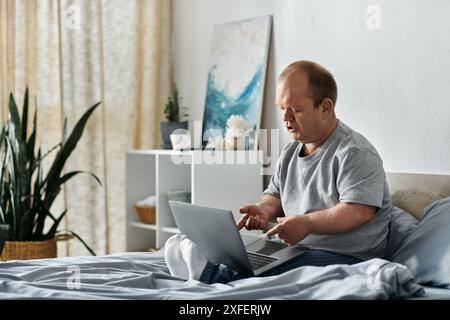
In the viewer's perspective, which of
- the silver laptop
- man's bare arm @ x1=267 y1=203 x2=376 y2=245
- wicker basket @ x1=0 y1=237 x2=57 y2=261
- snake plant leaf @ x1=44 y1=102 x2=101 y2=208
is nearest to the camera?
the silver laptop

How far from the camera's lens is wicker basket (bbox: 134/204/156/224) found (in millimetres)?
3666

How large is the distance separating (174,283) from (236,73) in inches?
73.9

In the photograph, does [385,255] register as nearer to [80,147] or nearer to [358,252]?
[358,252]

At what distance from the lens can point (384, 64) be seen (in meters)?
2.74

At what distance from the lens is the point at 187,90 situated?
398cm

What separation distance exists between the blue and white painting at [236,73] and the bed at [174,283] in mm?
1459

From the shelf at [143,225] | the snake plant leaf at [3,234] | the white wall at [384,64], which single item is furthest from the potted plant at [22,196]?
the white wall at [384,64]

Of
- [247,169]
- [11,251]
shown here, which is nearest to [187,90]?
[247,169]

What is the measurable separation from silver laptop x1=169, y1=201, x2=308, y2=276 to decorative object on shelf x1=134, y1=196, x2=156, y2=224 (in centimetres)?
161

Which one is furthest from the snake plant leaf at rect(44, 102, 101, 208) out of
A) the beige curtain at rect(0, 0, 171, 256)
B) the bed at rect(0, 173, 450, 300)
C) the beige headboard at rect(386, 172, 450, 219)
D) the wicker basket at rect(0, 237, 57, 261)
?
the beige headboard at rect(386, 172, 450, 219)

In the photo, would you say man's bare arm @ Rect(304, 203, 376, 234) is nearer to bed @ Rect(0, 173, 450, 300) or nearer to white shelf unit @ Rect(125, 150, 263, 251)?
bed @ Rect(0, 173, 450, 300)

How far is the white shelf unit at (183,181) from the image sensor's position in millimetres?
3238

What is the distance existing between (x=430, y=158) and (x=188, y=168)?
1.46 meters

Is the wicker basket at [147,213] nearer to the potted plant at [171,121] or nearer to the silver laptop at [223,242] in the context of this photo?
the potted plant at [171,121]
